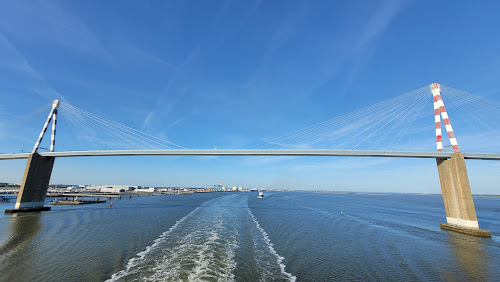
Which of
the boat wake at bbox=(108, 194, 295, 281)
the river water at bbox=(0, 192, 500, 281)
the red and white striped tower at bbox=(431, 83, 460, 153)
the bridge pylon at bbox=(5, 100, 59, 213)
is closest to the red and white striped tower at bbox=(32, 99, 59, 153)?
the bridge pylon at bbox=(5, 100, 59, 213)

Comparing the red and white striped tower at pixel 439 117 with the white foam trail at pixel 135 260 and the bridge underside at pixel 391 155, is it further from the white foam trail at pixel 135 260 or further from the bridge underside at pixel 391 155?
the white foam trail at pixel 135 260

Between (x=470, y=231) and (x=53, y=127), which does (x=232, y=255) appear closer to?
(x=470, y=231)

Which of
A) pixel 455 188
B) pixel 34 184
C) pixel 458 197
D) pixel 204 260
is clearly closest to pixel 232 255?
pixel 204 260

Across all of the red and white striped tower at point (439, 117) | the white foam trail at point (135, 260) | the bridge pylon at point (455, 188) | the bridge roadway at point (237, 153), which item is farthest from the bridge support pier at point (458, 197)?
the white foam trail at point (135, 260)

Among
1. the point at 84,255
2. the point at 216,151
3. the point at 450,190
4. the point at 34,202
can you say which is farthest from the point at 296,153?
the point at 34,202

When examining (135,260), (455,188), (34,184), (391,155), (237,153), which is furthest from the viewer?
(237,153)

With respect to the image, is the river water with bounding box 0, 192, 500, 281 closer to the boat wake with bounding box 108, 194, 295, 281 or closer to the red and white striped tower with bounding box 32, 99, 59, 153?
the boat wake with bounding box 108, 194, 295, 281
